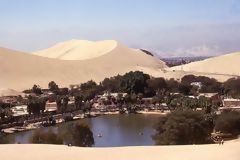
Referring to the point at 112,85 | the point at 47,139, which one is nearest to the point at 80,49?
the point at 112,85

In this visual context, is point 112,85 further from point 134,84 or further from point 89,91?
point 89,91

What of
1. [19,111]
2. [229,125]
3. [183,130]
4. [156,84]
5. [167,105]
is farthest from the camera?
[156,84]

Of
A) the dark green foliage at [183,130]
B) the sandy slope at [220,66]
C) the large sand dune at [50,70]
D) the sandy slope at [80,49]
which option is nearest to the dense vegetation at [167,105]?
the dark green foliage at [183,130]

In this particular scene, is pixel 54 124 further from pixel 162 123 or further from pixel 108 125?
pixel 162 123

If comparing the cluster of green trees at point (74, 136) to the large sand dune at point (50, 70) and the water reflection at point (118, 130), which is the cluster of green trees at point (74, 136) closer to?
the water reflection at point (118, 130)

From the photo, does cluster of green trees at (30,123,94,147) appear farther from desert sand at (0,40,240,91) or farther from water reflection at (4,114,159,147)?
desert sand at (0,40,240,91)

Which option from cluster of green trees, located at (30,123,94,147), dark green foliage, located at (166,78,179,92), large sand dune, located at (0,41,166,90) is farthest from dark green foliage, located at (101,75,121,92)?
cluster of green trees, located at (30,123,94,147)
